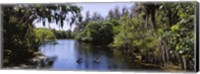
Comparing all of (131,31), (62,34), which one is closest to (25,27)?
(62,34)

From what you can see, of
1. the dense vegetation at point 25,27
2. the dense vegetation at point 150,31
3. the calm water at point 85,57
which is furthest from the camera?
the dense vegetation at point 25,27

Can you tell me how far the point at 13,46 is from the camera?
458 cm

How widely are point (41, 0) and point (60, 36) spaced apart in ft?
1.41

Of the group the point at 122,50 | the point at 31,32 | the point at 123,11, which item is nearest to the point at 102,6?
the point at 123,11

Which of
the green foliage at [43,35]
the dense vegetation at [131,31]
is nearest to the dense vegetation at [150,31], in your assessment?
the dense vegetation at [131,31]

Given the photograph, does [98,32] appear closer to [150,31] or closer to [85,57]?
[85,57]

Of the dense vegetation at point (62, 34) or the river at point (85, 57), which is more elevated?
the dense vegetation at point (62, 34)

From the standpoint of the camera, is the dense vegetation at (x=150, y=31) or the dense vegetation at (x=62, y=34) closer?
the dense vegetation at (x=150, y=31)

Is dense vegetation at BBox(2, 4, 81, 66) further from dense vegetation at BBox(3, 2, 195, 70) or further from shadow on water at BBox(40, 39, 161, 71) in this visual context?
shadow on water at BBox(40, 39, 161, 71)

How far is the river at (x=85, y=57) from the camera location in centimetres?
433

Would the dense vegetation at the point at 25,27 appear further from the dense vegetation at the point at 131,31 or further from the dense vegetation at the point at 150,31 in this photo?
the dense vegetation at the point at 150,31

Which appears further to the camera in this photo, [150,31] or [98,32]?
[98,32]

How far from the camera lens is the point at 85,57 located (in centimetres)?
439

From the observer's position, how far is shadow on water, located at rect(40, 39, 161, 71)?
4.33m
